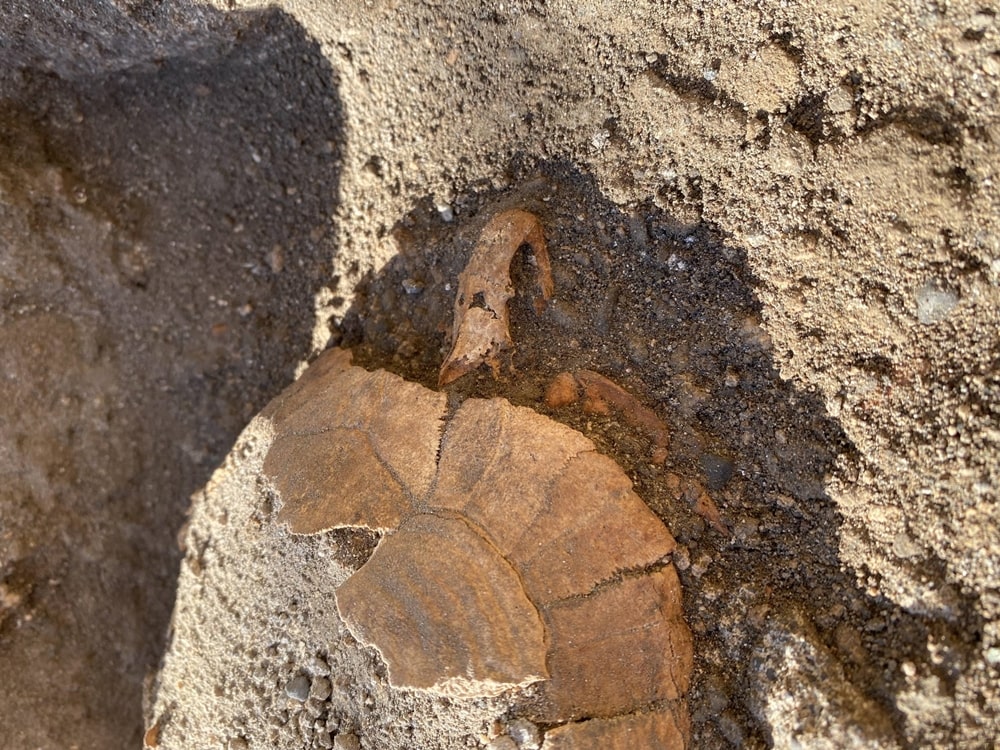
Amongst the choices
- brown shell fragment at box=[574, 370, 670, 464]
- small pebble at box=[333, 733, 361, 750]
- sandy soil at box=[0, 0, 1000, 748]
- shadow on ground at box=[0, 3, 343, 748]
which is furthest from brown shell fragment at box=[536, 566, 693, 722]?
shadow on ground at box=[0, 3, 343, 748]

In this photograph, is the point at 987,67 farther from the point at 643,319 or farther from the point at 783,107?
the point at 643,319

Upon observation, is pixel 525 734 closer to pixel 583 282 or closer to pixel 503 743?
pixel 503 743

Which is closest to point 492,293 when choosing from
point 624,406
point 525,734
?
point 624,406

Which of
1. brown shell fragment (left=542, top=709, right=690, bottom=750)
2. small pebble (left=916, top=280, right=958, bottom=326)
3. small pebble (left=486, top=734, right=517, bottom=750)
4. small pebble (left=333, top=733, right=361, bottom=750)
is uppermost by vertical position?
small pebble (left=916, top=280, right=958, bottom=326)

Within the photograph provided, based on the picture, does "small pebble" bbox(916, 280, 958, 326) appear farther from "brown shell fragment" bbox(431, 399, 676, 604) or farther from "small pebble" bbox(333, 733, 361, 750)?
"small pebble" bbox(333, 733, 361, 750)

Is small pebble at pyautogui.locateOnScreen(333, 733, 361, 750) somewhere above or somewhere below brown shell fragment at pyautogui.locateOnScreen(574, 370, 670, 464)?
below

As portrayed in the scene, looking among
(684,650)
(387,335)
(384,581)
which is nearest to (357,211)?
(387,335)
